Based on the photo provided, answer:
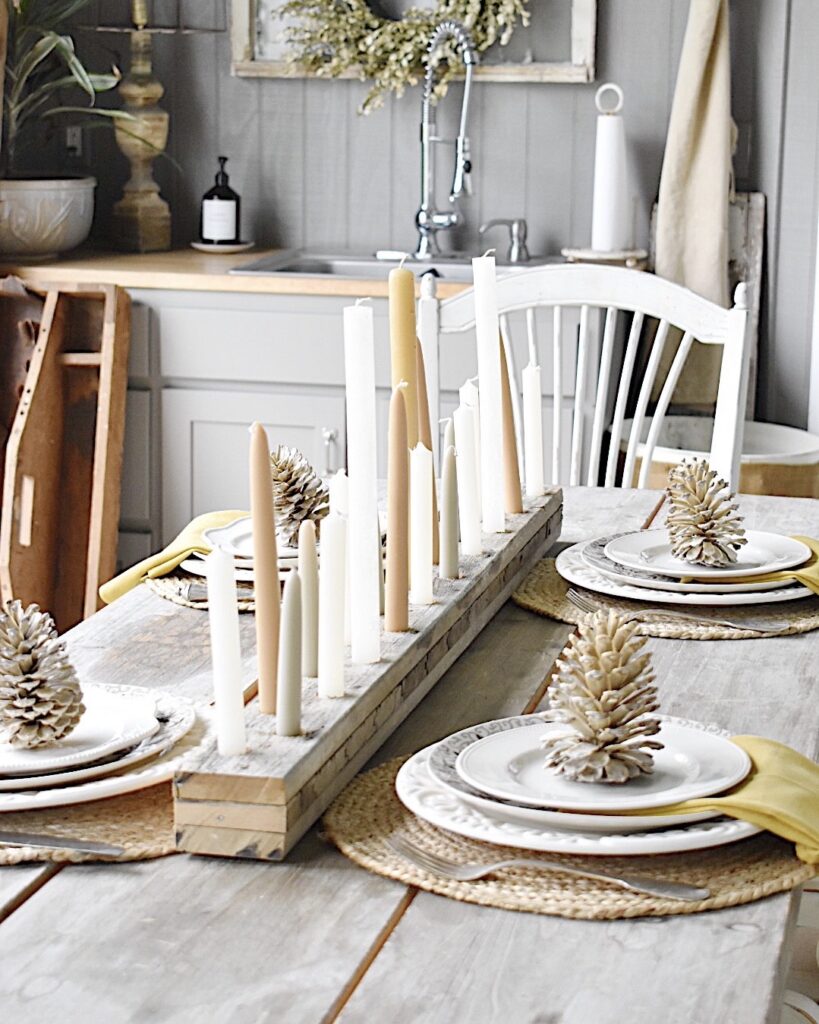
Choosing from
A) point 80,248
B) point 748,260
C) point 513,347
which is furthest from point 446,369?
Answer: point 80,248

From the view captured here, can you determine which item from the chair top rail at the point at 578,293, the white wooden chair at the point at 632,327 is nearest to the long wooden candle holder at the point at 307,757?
the white wooden chair at the point at 632,327

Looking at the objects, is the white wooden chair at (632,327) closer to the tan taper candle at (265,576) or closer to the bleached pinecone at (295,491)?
the bleached pinecone at (295,491)

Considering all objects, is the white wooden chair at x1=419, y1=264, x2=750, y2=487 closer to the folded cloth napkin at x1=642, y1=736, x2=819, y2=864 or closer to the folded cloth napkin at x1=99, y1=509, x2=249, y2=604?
the folded cloth napkin at x1=99, y1=509, x2=249, y2=604

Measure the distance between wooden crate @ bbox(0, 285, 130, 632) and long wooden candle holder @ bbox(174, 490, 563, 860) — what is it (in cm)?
195

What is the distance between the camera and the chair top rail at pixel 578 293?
7.63 feet

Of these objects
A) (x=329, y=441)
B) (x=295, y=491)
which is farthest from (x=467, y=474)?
(x=329, y=441)

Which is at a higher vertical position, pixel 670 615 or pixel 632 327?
pixel 632 327

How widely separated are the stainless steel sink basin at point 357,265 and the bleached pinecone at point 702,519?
70.3 inches

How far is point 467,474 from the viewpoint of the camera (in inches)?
55.2

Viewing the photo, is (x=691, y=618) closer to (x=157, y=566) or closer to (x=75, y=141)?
(x=157, y=566)

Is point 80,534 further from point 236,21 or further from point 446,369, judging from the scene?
point 236,21

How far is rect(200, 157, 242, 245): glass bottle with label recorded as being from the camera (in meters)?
3.46

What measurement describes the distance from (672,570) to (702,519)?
0.06 m

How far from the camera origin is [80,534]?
328 centimetres
